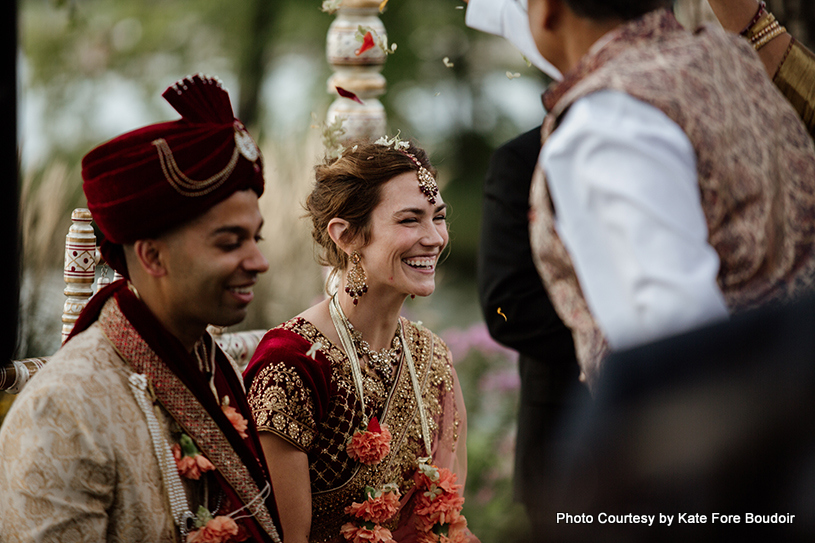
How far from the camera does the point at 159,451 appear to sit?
1.86 m

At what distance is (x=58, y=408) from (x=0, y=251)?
1491 mm

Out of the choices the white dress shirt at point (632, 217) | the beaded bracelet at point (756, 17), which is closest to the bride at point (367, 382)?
the beaded bracelet at point (756, 17)

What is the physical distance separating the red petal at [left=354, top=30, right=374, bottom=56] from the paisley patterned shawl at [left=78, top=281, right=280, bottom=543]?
2.21 meters

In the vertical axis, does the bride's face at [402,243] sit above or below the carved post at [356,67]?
below

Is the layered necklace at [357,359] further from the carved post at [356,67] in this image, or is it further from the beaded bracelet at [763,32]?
the beaded bracelet at [763,32]

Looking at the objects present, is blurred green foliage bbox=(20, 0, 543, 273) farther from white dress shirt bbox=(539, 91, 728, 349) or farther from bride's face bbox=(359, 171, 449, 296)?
white dress shirt bbox=(539, 91, 728, 349)

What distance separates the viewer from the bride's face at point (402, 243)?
2816 mm

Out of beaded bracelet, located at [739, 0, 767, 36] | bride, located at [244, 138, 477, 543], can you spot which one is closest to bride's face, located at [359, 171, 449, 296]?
bride, located at [244, 138, 477, 543]

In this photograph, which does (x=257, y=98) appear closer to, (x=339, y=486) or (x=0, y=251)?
(x=0, y=251)

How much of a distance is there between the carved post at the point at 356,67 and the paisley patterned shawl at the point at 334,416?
4.54 ft

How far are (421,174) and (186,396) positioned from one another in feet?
4.15

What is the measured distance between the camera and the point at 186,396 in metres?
1.97

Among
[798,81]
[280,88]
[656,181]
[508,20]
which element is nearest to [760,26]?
[798,81]

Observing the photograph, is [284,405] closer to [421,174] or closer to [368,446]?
[368,446]
